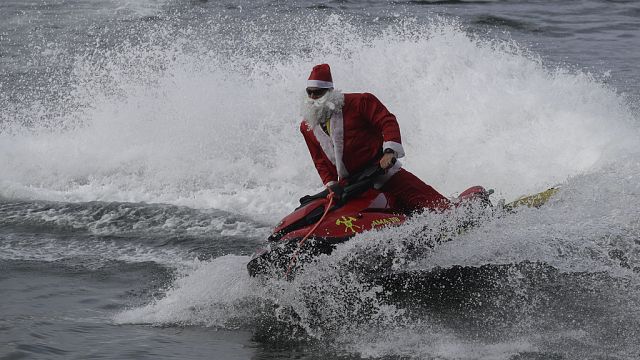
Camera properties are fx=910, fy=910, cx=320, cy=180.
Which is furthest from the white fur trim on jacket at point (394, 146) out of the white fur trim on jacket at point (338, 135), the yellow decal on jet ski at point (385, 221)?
the yellow decal on jet ski at point (385, 221)

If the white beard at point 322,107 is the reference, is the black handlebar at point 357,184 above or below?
below

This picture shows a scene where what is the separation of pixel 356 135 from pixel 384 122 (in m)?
0.25

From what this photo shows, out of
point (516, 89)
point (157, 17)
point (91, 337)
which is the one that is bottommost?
point (91, 337)


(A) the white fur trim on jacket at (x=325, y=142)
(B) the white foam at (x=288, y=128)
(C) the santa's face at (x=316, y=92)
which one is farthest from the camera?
(B) the white foam at (x=288, y=128)

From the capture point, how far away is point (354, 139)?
22.6 ft

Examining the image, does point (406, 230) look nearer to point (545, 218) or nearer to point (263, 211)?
point (545, 218)

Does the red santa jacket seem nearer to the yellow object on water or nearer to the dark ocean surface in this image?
the dark ocean surface

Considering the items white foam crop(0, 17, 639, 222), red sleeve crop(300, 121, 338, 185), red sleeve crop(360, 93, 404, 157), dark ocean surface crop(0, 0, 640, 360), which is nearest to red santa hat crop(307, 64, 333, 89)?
red sleeve crop(360, 93, 404, 157)

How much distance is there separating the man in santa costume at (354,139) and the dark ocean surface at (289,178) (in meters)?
0.43

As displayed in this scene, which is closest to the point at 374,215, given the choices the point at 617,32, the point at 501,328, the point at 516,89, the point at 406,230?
the point at 406,230

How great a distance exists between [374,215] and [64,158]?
6857 millimetres

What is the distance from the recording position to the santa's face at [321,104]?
6730mm

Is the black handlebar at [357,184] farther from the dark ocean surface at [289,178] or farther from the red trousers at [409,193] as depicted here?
the dark ocean surface at [289,178]

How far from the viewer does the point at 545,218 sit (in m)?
7.18
